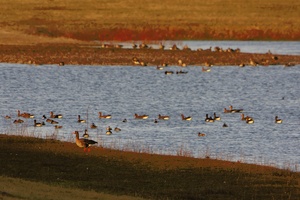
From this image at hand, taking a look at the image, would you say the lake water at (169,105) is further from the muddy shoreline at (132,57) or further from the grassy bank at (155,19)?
the grassy bank at (155,19)

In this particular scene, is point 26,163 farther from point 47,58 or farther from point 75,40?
point 75,40

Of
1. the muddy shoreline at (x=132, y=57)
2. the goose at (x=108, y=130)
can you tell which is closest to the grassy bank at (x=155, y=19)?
the muddy shoreline at (x=132, y=57)

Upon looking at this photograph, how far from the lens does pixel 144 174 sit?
→ 78.0ft

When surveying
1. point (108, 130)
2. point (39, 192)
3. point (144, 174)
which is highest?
point (108, 130)

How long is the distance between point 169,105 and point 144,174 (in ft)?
76.4

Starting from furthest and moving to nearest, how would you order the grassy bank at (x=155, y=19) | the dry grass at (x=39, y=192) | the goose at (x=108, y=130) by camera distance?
the grassy bank at (x=155, y=19) < the goose at (x=108, y=130) < the dry grass at (x=39, y=192)

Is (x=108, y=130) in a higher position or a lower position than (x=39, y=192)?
higher

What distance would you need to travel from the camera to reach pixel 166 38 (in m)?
93.4

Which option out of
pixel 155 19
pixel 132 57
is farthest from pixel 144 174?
pixel 155 19

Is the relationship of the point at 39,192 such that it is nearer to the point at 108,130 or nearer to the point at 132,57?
the point at 108,130

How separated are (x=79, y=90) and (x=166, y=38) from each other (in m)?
41.0

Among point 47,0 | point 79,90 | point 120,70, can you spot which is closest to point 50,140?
point 79,90

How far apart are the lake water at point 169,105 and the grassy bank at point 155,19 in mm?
27835

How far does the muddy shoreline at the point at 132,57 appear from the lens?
66.8 meters
